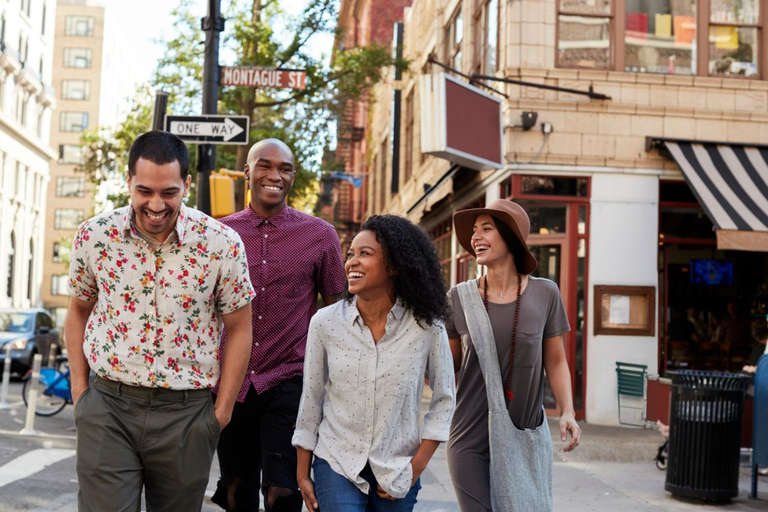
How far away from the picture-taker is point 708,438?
28.5 ft

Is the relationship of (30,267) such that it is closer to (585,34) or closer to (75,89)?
(75,89)

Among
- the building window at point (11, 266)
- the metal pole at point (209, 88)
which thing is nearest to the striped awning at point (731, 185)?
the metal pole at point (209, 88)

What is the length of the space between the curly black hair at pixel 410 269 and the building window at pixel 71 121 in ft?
312

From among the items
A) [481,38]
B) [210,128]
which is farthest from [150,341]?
[481,38]

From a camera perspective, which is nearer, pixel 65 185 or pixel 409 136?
pixel 409 136

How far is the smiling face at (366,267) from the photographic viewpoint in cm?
394

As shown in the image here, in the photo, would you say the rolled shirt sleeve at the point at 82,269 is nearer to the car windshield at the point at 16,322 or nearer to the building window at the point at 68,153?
the car windshield at the point at 16,322

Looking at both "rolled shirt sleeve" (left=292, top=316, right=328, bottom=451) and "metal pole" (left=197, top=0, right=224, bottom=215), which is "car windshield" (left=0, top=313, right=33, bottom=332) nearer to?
"metal pole" (left=197, top=0, right=224, bottom=215)

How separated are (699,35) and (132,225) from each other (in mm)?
13879

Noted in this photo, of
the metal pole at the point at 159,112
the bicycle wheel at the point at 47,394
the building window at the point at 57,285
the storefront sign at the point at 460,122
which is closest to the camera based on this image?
the metal pole at the point at 159,112

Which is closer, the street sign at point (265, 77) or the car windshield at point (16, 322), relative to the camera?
the street sign at point (265, 77)

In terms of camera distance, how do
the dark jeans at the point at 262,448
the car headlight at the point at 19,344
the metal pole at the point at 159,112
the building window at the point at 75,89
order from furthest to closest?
Result: the building window at the point at 75,89, the car headlight at the point at 19,344, the metal pole at the point at 159,112, the dark jeans at the point at 262,448

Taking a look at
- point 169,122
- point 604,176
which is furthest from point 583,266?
point 169,122

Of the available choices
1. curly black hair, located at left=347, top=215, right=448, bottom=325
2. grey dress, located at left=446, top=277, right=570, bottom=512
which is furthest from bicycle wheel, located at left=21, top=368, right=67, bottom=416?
curly black hair, located at left=347, top=215, right=448, bottom=325
